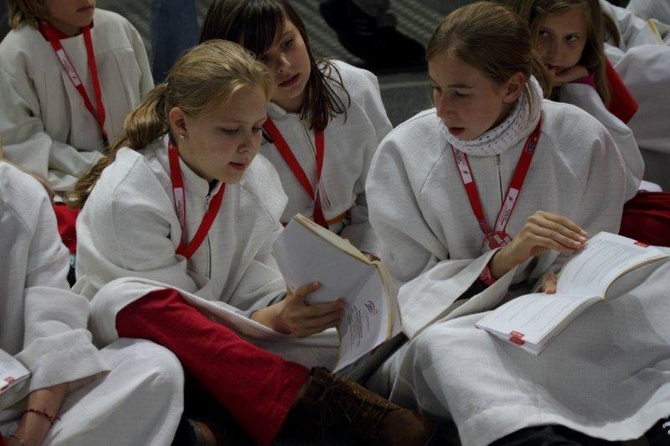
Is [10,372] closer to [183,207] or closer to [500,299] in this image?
[183,207]

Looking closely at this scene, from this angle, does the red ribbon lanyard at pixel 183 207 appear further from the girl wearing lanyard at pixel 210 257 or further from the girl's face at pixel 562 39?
the girl's face at pixel 562 39

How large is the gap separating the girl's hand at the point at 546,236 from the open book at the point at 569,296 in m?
0.03

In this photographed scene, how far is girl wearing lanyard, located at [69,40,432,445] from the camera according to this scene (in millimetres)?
1963

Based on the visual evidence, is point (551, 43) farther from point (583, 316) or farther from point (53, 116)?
point (53, 116)

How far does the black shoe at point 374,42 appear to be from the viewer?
12.3 ft

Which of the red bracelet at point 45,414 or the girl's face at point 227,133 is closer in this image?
the red bracelet at point 45,414

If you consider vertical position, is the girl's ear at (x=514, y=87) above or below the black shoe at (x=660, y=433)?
above

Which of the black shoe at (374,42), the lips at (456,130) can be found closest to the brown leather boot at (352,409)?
the lips at (456,130)

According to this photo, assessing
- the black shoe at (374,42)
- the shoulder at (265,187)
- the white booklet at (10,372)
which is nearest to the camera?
the white booklet at (10,372)

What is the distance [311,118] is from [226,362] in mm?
729

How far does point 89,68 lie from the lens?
2861 mm

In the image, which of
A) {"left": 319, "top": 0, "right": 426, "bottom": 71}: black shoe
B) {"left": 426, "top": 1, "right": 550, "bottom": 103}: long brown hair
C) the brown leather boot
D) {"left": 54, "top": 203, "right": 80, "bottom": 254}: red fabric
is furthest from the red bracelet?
{"left": 319, "top": 0, "right": 426, "bottom": 71}: black shoe

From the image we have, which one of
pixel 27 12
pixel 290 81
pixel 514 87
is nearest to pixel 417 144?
pixel 514 87

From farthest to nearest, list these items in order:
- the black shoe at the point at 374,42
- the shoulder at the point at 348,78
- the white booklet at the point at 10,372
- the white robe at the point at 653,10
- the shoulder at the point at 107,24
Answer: the black shoe at the point at 374,42 → the white robe at the point at 653,10 → the shoulder at the point at 107,24 → the shoulder at the point at 348,78 → the white booklet at the point at 10,372
